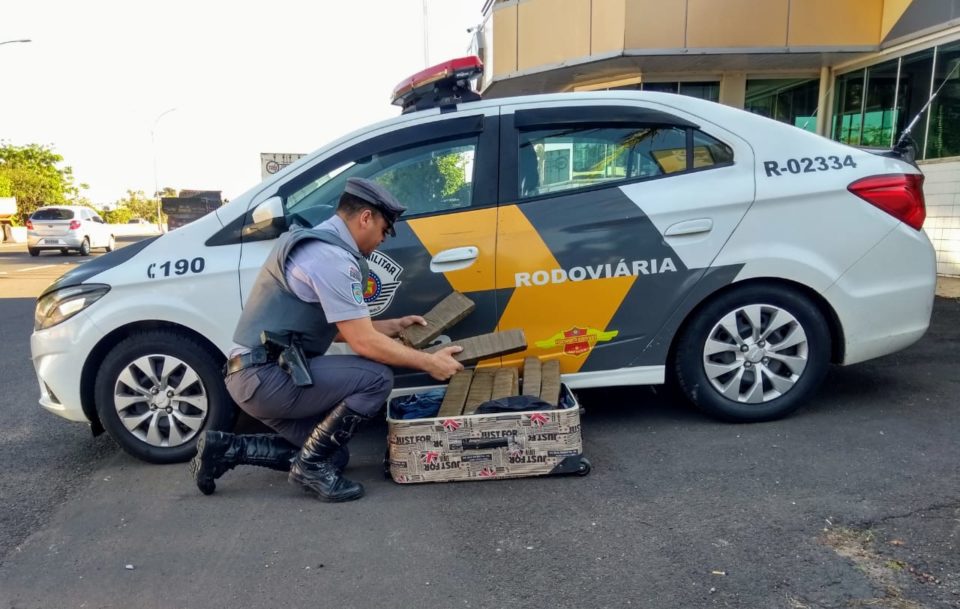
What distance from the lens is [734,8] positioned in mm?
10375

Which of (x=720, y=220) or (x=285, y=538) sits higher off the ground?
(x=720, y=220)

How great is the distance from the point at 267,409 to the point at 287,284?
58 cm

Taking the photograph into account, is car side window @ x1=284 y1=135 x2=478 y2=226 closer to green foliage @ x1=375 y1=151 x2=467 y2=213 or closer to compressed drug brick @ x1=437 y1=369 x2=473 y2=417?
green foliage @ x1=375 y1=151 x2=467 y2=213

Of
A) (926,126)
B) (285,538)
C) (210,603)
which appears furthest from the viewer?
(926,126)

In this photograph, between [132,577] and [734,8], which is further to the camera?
[734,8]

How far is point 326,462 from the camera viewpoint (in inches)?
117

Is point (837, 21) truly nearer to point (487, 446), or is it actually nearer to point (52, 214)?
point (487, 446)

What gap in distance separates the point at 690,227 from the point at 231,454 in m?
2.60

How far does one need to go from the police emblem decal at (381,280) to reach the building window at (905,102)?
732 centimetres

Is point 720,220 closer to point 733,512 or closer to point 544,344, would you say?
point 544,344

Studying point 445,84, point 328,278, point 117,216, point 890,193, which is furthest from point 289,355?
point 117,216

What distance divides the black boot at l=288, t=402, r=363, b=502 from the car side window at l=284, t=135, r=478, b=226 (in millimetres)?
1200

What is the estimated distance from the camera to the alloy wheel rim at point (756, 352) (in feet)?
11.5

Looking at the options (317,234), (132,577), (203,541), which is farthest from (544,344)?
(132,577)
